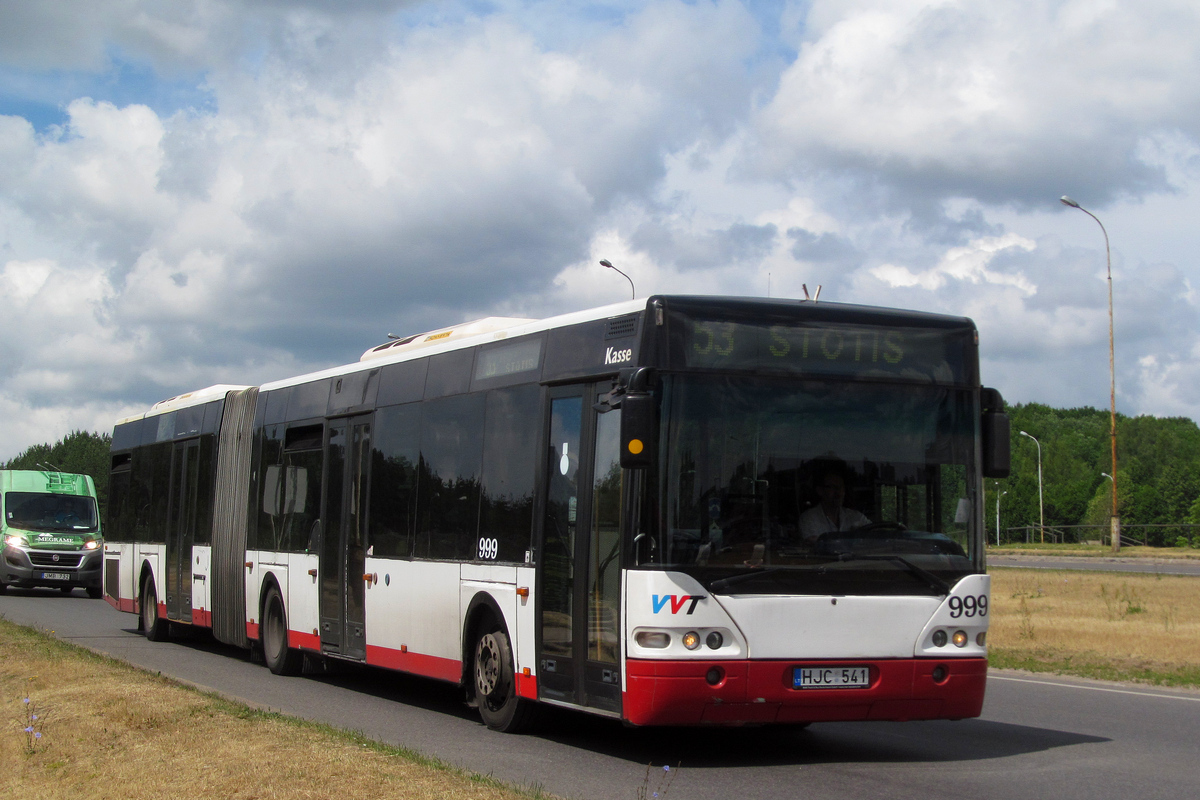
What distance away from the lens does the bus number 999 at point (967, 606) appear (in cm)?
968

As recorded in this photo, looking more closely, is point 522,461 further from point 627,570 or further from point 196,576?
point 196,576

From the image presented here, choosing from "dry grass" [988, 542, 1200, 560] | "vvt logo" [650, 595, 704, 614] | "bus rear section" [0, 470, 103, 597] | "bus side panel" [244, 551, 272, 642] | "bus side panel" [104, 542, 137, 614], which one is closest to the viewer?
"vvt logo" [650, 595, 704, 614]

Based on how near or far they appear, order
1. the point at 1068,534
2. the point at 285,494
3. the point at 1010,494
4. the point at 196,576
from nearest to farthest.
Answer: the point at 285,494 < the point at 196,576 < the point at 1068,534 < the point at 1010,494

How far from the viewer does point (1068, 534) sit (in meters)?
102

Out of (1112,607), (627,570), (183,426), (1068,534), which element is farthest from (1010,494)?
(627,570)

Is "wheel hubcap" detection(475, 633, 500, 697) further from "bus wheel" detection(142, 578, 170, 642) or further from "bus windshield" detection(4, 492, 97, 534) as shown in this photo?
"bus windshield" detection(4, 492, 97, 534)

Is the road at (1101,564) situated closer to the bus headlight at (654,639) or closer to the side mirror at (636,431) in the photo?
the bus headlight at (654,639)

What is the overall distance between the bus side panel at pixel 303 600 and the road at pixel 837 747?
55cm

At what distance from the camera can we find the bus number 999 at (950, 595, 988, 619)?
9.68 metres

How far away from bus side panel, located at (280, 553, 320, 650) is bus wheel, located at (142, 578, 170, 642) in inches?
220

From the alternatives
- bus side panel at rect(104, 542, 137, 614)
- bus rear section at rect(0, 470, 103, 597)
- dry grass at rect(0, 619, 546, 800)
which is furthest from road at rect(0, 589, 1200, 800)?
bus rear section at rect(0, 470, 103, 597)

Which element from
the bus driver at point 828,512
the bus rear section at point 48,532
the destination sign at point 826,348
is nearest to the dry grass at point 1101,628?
the destination sign at point 826,348

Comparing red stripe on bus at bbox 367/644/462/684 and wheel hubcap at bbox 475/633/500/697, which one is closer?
wheel hubcap at bbox 475/633/500/697

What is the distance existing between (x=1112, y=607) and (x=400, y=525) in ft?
62.7
